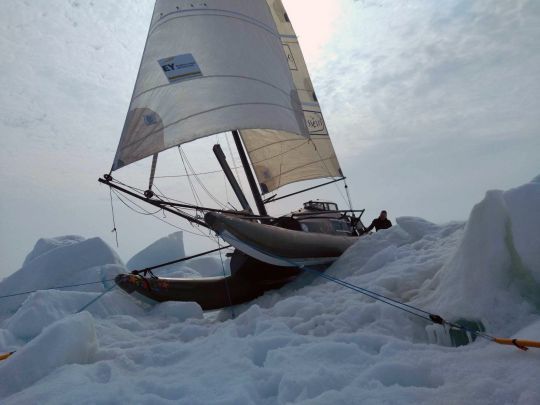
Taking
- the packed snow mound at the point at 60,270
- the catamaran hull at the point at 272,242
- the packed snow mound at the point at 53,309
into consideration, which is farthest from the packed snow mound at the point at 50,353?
the packed snow mound at the point at 60,270

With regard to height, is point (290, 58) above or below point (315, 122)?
above

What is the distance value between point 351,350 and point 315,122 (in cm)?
1470

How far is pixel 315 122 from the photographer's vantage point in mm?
16969

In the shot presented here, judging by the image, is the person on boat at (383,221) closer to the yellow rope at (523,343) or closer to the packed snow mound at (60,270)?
the packed snow mound at (60,270)

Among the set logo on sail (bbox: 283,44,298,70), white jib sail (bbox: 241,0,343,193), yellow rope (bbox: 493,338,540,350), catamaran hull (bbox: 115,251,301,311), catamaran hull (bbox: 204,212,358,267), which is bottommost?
yellow rope (bbox: 493,338,540,350)

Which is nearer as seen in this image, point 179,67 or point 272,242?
point 272,242

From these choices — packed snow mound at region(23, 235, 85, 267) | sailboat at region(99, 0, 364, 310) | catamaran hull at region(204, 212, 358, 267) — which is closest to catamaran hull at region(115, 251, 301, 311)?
sailboat at region(99, 0, 364, 310)

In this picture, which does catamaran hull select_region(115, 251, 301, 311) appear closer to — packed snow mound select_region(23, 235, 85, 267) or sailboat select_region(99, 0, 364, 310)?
sailboat select_region(99, 0, 364, 310)

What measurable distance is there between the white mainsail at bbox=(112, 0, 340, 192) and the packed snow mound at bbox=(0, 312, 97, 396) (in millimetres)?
4638

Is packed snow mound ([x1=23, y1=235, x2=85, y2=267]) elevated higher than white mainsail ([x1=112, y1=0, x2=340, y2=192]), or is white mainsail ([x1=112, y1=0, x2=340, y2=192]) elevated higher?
white mainsail ([x1=112, y1=0, x2=340, y2=192])

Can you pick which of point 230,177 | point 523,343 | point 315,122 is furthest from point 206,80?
point 315,122

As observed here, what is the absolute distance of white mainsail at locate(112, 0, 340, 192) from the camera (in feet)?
26.3

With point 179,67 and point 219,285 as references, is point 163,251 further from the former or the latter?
point 179,67

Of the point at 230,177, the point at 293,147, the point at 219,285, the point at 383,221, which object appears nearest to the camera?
the point at 219,285
